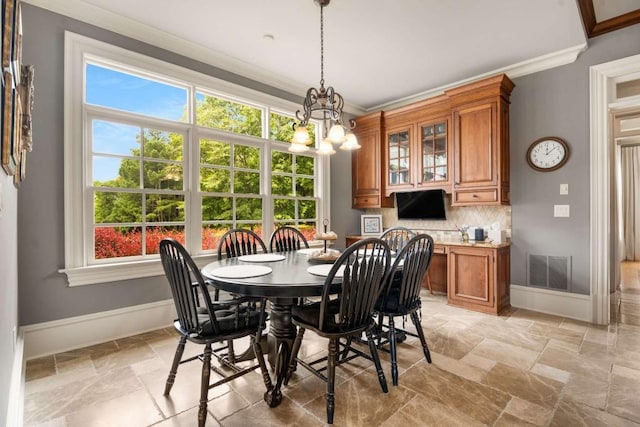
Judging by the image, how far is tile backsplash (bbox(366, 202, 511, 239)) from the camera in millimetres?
3998

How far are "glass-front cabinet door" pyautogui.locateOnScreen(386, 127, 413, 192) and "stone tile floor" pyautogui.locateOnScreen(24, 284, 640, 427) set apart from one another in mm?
2398

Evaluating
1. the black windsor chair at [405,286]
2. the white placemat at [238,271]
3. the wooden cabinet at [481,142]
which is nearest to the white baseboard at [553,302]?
the wooden cabinet at [481,142]

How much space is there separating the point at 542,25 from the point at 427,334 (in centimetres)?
308

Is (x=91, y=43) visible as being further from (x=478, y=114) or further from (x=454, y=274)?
(x=454, y=274)

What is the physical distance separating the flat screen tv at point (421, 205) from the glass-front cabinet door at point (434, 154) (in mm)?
203

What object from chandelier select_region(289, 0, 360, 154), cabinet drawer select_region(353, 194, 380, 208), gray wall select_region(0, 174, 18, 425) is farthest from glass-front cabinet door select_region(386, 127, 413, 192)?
gray wall select_region(0, 174, 18, 425)

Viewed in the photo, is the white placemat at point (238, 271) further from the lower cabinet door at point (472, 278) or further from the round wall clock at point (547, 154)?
the round wall clock at point (547, 154)

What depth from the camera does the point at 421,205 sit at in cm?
462

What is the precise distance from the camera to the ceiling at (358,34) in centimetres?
269

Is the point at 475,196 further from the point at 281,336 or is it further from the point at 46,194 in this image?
the point at 46,194

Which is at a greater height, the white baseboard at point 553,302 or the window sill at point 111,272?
the window sill at point 111,272

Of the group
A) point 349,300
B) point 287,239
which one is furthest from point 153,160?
point 349,300

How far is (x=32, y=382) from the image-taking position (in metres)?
2.14

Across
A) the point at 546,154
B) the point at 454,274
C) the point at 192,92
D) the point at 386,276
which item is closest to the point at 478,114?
the point at 546,154
